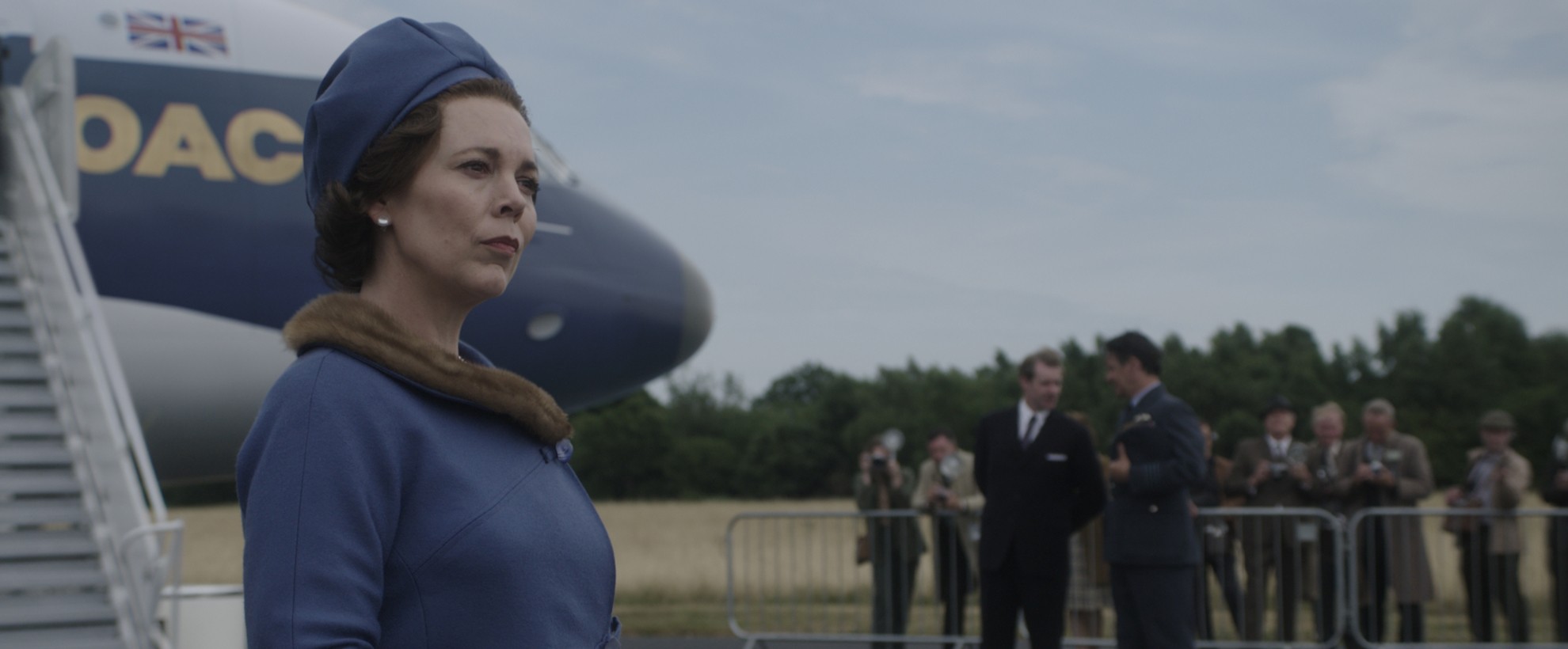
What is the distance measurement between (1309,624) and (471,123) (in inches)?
389

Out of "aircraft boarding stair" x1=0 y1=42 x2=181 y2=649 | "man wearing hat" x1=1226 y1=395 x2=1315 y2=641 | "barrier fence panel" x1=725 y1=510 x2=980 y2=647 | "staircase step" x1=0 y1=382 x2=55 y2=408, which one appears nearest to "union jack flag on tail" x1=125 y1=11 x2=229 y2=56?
"aircraft boarding stair" x1=0 y1=42 x2=181 y2=649

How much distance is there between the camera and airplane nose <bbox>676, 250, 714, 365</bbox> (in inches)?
419

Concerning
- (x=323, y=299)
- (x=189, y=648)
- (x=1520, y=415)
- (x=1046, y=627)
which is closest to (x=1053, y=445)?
(x=1046, y=627)

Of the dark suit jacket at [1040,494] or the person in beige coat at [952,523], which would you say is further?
the person in beige coat at [952,523]

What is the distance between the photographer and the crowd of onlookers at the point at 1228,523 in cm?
636

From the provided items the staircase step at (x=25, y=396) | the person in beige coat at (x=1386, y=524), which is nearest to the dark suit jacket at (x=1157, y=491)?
the person in beige coat at (x=1386, y=524)

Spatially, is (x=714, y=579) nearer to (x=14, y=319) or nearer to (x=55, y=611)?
(x=14, y=319)

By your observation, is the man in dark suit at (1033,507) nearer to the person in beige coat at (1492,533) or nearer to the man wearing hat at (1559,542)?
the person in beige coat at (1492,533)

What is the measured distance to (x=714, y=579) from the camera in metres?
14.6

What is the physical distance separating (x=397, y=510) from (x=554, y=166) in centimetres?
954

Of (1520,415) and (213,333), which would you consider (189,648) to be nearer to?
(213,333)

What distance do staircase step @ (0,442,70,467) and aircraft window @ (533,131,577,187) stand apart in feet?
13.9

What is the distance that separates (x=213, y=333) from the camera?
8750 millimetres

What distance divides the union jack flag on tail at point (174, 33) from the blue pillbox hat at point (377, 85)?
26.6 feet
